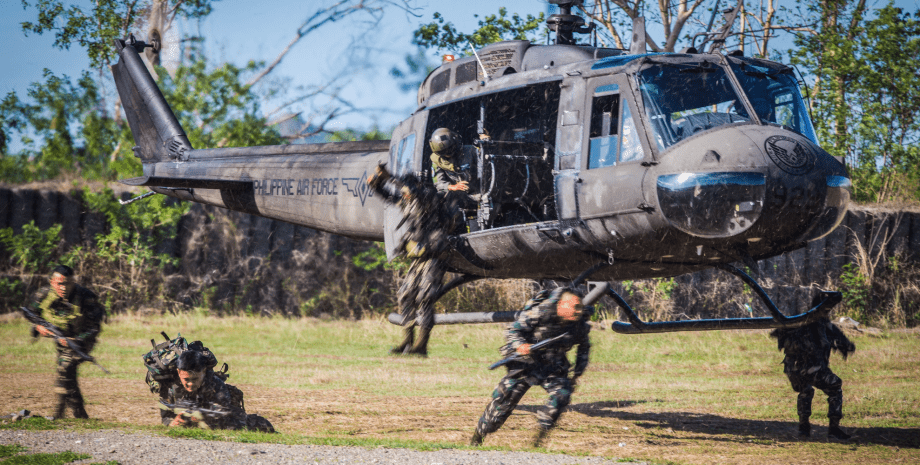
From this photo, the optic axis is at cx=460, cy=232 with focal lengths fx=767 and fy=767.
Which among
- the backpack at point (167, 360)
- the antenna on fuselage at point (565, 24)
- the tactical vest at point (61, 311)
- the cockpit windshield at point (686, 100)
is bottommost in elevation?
the backpack at point (167, 360)

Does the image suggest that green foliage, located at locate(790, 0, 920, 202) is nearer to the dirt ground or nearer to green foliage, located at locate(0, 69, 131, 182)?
the dirt ground

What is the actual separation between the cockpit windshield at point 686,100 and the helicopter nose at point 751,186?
0.32 m

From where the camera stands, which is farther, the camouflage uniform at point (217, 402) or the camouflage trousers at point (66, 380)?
the camouflage trousers at point (66, 380)

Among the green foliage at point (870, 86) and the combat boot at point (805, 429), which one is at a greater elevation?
the green foliage at point (870, 86)

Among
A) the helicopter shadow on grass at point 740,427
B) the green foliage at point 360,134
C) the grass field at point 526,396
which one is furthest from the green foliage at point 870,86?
the green foliage at point 360,134

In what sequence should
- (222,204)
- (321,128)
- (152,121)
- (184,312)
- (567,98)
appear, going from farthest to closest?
(321,128) < (184,312) < (152,121) < (222,204) < (567,98)

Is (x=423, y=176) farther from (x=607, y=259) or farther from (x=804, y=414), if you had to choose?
(x=804, y=414)

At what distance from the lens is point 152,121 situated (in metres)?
11.8

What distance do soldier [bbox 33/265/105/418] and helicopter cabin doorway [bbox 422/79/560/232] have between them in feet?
12.1

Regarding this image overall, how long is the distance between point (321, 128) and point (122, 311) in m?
8.91

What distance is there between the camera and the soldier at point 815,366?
7.39m

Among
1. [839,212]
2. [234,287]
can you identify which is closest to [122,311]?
[234,287]

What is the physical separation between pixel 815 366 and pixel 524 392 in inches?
124

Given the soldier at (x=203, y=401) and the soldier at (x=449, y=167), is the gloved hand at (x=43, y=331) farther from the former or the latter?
the soldier at (x=449, y=167)
